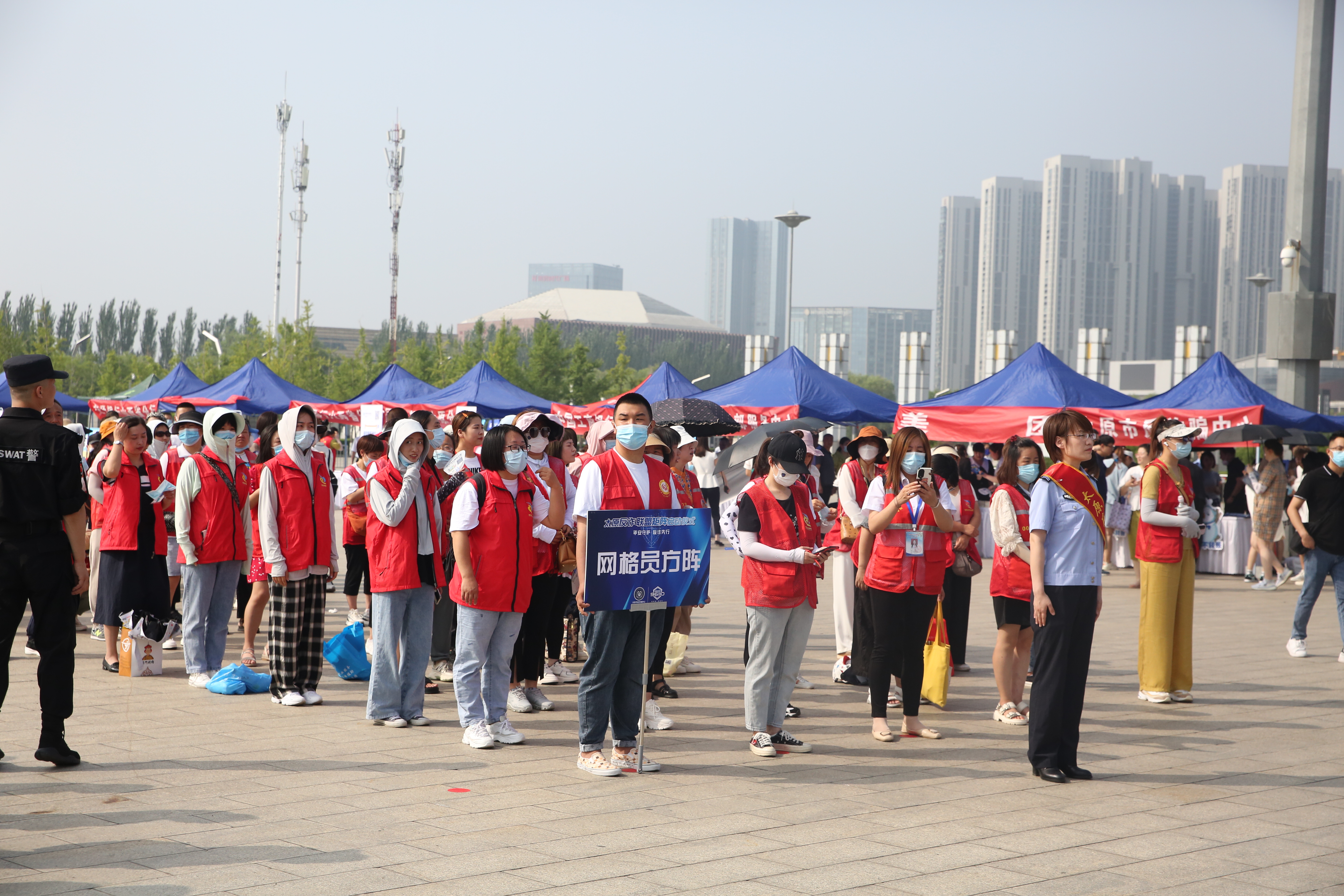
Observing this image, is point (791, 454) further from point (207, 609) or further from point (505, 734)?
point (207, 609)

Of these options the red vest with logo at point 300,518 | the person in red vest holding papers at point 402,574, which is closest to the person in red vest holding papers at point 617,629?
the person in red vest holding papers at point 402,574

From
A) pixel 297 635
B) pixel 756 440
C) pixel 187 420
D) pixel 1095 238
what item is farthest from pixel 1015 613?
pixel 1095 238

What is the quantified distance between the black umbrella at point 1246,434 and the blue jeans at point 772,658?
1267 centimetres

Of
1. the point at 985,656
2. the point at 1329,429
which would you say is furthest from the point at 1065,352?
the point at 985,656

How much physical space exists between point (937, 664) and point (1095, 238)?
15193 centimetres

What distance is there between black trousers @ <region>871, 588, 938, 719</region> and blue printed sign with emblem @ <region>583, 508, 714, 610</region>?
1189mm

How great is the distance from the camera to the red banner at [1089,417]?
59.7 feet

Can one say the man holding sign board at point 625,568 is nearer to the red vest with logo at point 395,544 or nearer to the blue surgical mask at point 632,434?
the blue surgical mask at point 632,434

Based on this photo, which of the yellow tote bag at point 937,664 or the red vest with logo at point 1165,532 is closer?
the yellow tote bag at point 937,664

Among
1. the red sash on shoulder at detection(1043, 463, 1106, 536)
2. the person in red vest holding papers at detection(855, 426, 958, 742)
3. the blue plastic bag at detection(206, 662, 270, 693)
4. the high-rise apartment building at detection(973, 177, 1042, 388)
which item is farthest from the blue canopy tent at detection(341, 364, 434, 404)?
the high-rise apartment building at detection(973, 177, 1042, 388)

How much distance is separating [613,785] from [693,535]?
1.39 metres

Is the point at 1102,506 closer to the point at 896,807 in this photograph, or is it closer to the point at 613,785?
the point at 896,807

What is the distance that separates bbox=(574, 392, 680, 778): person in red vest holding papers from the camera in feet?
21.5

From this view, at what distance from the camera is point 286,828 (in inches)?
211
